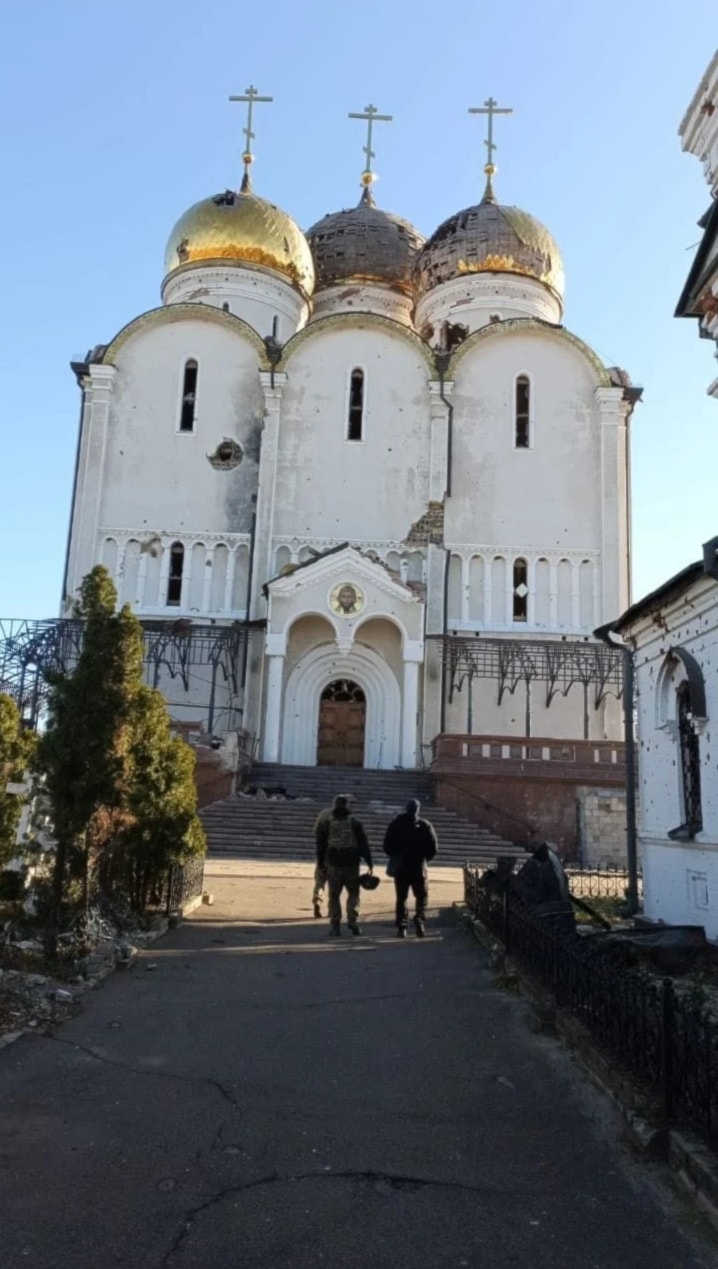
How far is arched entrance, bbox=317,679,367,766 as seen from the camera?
28.2 metres

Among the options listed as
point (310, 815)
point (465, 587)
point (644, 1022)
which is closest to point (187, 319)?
point (465, 587)

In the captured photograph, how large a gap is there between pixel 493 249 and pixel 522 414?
791 cm

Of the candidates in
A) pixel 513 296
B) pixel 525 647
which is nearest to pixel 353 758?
pixel 525 647

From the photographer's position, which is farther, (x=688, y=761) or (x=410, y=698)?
(x=410, y=698)

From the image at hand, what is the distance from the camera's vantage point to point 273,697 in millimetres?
26359

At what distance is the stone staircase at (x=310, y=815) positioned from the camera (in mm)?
19141

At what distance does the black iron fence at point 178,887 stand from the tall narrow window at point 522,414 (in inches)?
864

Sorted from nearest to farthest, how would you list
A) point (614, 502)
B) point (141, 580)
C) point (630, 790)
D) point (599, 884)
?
point (630, 790) < point (599, 884) < point (141, 580) < point (614, 502)

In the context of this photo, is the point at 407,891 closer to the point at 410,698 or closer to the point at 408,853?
the point at 408,853

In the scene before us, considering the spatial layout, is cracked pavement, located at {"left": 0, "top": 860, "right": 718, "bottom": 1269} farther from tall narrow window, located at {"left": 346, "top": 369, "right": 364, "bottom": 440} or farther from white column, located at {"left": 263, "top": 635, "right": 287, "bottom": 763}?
tall narrow window, located at {"left": 346, "top": 369, "right": 364, "bottom": 440}

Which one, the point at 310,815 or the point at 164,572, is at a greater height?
the point at 164,572

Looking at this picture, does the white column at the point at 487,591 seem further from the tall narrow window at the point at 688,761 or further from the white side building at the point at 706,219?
the white side building at the point at 706,219

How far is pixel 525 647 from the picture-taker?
90.5 feet

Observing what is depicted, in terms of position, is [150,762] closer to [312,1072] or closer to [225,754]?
[312,1072]
